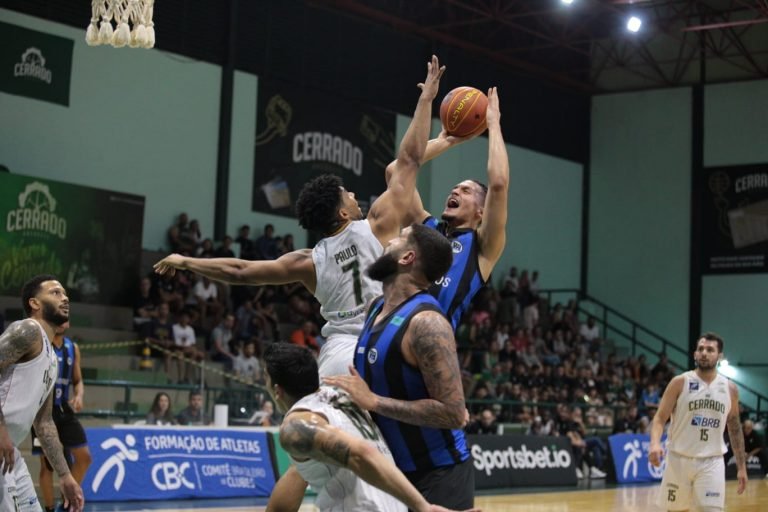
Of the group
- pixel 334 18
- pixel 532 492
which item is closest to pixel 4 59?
pixel 334 18

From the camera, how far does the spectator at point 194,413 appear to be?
1433cm

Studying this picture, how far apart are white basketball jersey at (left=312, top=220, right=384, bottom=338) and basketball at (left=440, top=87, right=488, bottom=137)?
3.23 ft

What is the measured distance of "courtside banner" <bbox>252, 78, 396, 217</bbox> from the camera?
23484mm

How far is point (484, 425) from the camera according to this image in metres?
18.2

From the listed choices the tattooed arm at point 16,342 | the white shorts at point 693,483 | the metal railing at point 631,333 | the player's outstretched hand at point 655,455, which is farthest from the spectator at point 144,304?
the metal railing at point 631,333

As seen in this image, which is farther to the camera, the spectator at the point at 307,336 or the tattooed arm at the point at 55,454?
the spectator at the point at 307,336

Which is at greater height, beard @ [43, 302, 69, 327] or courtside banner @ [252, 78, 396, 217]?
courtside banner @ [252, 78, 396, 217]

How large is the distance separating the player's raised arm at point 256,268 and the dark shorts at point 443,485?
55.6 inches

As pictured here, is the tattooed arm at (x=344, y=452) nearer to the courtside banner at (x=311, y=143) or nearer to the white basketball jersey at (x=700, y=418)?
the white basketball jersey at (x=700, y=418)

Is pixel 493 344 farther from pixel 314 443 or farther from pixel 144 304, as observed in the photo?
pixel 314 443

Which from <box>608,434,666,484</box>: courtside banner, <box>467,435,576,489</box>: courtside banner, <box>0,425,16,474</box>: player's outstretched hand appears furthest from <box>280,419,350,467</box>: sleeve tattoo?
<box>608,434,666,484</box>: courtside banner

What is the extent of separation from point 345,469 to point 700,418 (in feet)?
18.8

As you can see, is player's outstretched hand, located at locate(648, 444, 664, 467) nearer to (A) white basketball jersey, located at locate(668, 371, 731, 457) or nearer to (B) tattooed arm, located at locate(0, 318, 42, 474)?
(A) white basketball jersey, located at locate(668, 371, 731, 457)

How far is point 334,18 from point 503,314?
7.31 m
